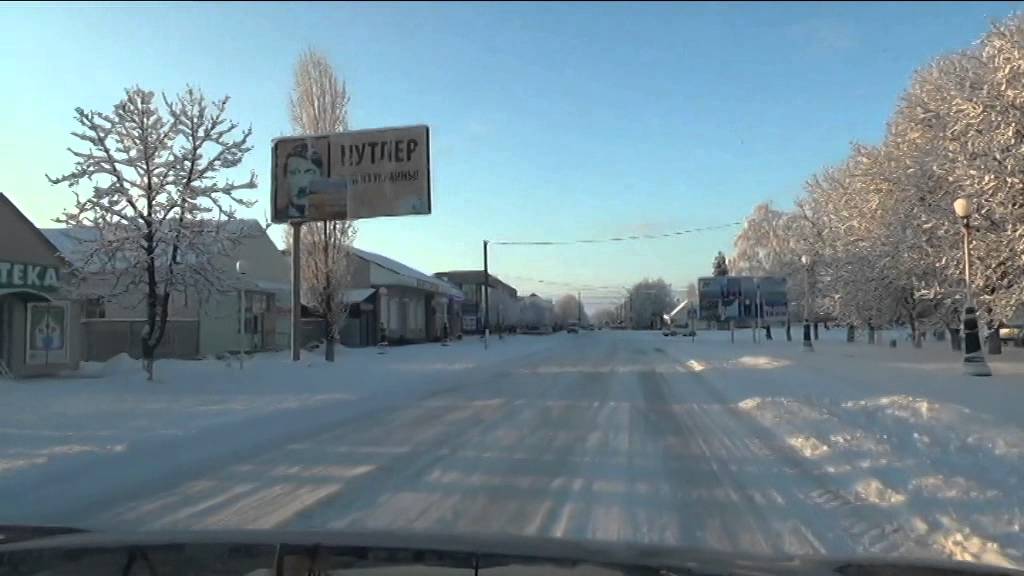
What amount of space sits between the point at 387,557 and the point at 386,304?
50.8 meters

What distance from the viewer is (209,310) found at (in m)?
36.1

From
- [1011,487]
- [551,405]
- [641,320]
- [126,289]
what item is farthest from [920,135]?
[641,320]

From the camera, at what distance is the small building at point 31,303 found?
20766 mm

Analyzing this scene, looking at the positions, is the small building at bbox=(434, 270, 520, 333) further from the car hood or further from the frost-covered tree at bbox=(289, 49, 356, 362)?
the car hood

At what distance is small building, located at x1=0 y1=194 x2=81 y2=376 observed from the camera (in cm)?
2077

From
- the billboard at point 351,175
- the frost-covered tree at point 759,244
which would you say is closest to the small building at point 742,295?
the frost-covered tree at point 759,244

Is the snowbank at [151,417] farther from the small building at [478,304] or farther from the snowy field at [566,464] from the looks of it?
the small building at [478,304]

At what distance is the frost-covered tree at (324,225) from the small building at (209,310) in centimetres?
277

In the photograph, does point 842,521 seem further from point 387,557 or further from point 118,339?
point 118,339

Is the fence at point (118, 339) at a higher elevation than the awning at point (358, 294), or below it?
below

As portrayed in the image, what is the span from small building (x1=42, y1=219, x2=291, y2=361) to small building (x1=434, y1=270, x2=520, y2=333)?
121 ft

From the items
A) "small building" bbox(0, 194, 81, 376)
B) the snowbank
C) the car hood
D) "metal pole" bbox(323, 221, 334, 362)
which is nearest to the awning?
"metal pole" bbox(323, 221, 334, 362)

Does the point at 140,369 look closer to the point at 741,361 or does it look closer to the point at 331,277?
the point at 331,277

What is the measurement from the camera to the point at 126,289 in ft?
67.3
